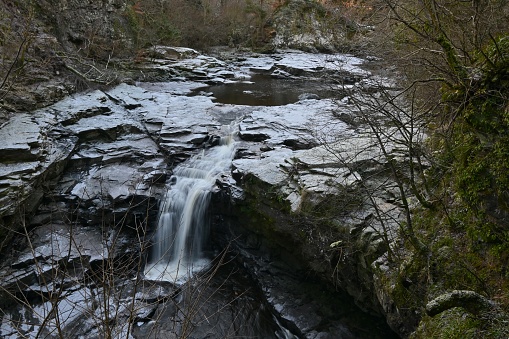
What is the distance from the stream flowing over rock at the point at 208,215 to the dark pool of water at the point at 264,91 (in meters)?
3.47

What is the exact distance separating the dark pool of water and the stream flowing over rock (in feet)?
11.4

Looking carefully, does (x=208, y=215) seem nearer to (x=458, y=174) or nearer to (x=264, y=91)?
(x=458, y=174)

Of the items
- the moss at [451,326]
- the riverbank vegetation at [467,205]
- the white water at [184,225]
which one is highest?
the riverbank vegetation at [467,205]

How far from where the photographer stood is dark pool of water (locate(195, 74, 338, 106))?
14.0 m

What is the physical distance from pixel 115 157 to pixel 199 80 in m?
9.36

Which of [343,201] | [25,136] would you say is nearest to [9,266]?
[25,136]

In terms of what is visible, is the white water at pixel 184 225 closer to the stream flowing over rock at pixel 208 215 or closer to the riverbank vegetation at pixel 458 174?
the stream flowing over rock at pixel 208 215

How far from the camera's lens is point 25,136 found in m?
7.50

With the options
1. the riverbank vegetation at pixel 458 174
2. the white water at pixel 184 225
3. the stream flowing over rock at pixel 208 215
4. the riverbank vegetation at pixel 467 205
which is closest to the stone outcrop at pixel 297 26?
the stream flowing over rock at pixel 208 215

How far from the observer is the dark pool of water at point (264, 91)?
14.0 m

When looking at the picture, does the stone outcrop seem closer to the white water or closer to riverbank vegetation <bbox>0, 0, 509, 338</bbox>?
the white water

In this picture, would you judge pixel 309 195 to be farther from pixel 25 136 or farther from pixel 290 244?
pixel 25 136

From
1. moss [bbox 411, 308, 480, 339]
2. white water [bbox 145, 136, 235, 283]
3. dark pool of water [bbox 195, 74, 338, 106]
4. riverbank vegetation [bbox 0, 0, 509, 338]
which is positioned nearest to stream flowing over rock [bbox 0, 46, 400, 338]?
white water [bbox 145, 136, 235, 283]

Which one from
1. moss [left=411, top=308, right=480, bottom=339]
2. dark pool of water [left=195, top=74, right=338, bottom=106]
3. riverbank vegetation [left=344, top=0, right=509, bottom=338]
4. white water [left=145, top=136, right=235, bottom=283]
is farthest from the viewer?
dark pool of water [left=195, top=74, right=338, bottom=106]
